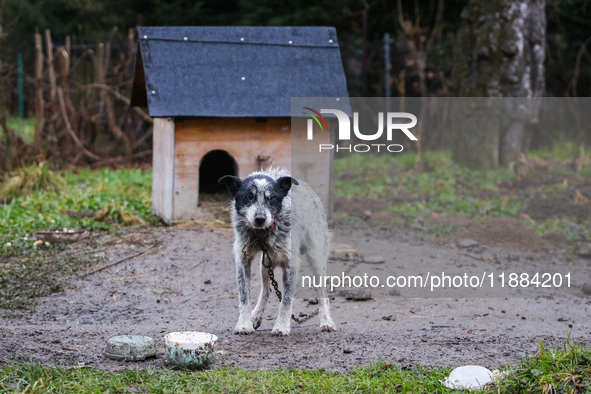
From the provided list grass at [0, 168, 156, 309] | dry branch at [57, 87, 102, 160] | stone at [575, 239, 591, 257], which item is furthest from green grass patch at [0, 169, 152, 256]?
stone at [575, 239, 591, 257]

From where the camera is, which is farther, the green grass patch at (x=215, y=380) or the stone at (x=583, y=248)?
the stone at (x=583, y=248)

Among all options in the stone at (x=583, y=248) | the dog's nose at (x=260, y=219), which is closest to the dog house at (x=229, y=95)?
the stone at (x=583, y=248)

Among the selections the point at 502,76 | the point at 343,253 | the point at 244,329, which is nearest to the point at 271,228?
the point at 244,329

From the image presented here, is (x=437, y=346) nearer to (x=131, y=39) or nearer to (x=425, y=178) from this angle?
(x=425, y=178)

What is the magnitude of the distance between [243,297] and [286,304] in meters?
0.34

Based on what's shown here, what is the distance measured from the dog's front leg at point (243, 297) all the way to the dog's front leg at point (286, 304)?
0.22m

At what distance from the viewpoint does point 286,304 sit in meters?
5.55

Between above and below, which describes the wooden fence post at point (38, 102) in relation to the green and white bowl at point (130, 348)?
above

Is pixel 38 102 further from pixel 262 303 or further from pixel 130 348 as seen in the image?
pixel 130 348

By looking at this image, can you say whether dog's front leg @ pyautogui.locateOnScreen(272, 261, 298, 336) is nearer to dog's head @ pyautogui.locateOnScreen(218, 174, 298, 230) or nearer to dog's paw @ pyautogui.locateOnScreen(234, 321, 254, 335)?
dog's paw @ pyautogui.locateOnScreen(234, 321, 254, 335)

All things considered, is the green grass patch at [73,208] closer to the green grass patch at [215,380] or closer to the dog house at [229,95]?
the dog house at [229,95]

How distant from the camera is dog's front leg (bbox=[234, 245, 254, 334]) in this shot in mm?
5516

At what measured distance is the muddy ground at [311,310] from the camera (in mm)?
4859

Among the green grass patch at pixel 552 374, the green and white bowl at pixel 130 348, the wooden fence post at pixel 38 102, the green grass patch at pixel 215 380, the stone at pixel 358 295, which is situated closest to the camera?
the green grass patch at pixel 552 374
